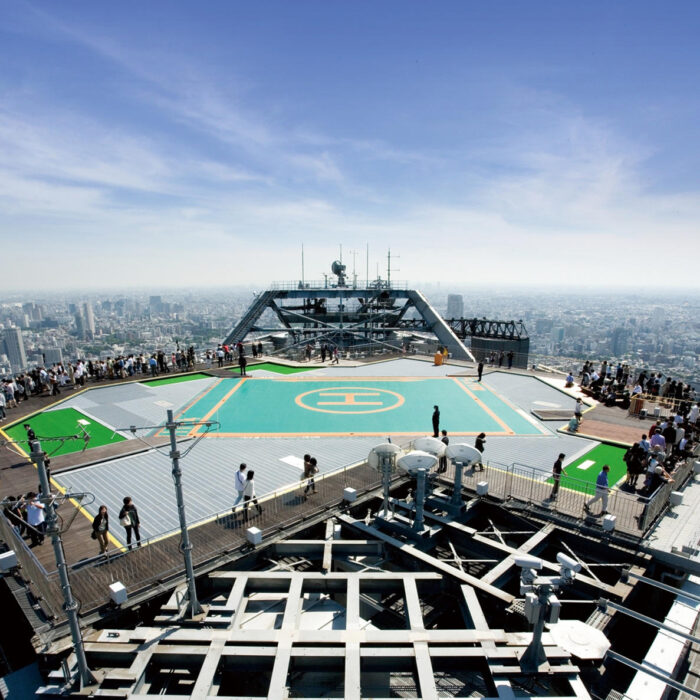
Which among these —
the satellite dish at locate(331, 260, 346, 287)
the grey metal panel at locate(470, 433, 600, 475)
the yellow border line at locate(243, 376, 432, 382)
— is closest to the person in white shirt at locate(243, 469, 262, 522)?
the grey metal panel at locate(470, 433, 600, 475)

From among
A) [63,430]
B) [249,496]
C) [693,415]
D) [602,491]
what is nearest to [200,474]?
[249,496]

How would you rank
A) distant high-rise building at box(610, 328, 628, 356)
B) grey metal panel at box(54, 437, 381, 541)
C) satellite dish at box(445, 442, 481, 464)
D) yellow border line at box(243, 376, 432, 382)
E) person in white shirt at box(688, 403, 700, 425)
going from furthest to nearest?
distant high-rise building at box(610, 328, 628, 356), yellow border line at box(243, 376, 432, 382), person in white shirt at box(688, 403, 700, 425), grey metal panel at box(54, 437, 381, 541), satellite dish at box(445, 442, 481, 464)

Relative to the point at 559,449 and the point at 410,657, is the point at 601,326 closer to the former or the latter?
the point at 559,449

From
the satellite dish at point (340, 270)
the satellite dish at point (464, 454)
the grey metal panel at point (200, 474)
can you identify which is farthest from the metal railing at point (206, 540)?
the satellite dish at point (340, 270)

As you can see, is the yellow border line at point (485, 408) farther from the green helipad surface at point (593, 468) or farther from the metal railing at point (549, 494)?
the metal railing at point (549, 494)

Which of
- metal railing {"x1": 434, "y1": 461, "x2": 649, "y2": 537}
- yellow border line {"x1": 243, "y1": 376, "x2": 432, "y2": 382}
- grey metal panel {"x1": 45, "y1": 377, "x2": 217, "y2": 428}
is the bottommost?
grey metal panel {"x1": 45, "y1": 377, "x2": 217, "y2": 428}

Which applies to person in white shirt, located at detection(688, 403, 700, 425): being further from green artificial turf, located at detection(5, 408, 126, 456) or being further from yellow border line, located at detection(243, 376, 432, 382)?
green artificial turf, located at detection(5, 408, 126, 456)
